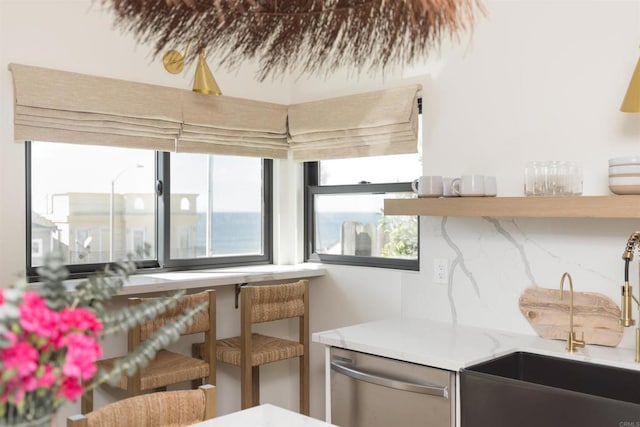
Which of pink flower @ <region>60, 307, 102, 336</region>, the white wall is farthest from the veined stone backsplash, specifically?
pink flower @ <region>60, 307, 102, 336</region>

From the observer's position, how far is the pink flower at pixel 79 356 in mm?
842

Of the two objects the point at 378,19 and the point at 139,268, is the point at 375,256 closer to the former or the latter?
the point at 139,268

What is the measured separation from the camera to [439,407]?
7.96 ft

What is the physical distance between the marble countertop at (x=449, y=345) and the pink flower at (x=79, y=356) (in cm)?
171

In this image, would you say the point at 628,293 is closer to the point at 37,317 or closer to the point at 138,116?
the point at 37,317

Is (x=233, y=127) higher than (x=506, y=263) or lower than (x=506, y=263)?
higher

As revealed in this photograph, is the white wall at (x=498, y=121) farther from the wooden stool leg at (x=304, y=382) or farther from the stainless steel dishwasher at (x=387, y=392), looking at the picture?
the stainless steel dishwasher at (x=387, y=392)

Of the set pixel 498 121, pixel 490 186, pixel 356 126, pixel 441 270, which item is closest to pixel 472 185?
pixel 490 186

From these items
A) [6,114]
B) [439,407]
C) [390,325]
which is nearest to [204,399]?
[439,407]

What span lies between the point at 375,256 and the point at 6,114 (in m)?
2.01

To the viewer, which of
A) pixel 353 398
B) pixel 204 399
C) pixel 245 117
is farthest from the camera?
pixel 245 117

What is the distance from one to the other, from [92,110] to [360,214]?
1.58 m

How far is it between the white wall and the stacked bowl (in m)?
0.22

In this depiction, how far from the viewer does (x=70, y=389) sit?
0.88 m
